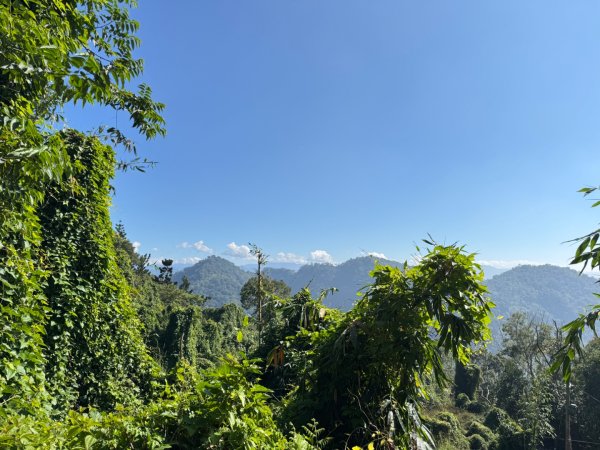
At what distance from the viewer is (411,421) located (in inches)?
103

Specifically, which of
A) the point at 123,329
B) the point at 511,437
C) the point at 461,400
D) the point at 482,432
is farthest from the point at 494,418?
the point at 123,329

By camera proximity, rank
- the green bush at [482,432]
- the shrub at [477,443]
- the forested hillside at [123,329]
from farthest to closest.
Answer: the green bush at [482,432]
the shrub at [477,443]
the forested hillside at [123,329]

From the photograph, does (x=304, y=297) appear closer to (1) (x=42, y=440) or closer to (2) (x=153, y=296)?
(1) (x=42, y=440)

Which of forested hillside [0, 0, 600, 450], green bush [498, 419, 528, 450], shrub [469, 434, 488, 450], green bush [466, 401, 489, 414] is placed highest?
forested hillside [0, 0, 600, 450]

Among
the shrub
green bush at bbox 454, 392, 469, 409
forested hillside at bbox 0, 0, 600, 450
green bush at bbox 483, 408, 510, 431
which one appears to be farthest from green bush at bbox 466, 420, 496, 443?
forested hillside at bbox 0, 0, 600, 450

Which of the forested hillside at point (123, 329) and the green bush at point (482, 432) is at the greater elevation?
the forested hillside at point (123, 329)

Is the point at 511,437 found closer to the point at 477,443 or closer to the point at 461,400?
the point at 477,443

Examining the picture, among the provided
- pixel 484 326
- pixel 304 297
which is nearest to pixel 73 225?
pixel 304 297

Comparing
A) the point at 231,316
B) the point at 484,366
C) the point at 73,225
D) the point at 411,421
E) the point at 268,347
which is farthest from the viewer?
the point at 484,366

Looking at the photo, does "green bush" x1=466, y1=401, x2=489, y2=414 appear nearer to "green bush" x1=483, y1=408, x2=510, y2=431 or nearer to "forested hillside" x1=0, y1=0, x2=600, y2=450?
"green bush" x1=483, y1=408, x2=510, y2=431

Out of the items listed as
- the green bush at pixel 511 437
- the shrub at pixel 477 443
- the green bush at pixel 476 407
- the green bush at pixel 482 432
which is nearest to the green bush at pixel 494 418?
the green bush at pixel 482 432

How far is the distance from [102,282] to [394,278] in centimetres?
453

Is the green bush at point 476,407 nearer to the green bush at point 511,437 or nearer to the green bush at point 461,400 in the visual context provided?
the green bush at point 461,400

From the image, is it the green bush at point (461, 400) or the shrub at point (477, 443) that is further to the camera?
the green bush at point (461, 400)
